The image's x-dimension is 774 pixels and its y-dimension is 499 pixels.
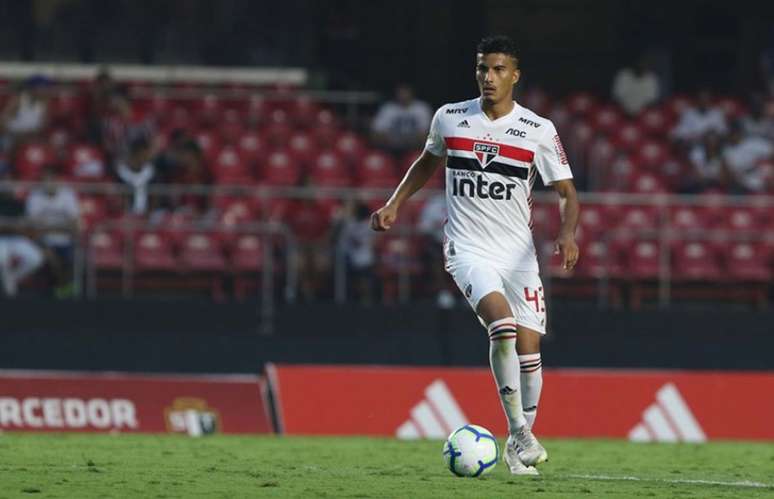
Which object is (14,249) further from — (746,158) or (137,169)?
(746,158)

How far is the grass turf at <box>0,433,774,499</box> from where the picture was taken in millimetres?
8711

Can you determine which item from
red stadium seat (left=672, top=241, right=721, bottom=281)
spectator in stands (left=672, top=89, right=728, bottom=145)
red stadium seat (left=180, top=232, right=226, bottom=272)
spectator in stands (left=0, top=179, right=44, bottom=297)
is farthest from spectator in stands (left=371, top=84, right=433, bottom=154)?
spectator in stands (left=0, top=179, right=44, bottom=297)

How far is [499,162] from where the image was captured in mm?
9844

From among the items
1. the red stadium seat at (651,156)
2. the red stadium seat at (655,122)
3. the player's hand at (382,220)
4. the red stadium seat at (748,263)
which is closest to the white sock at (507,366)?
the player's hand at (382,220)

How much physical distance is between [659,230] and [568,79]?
7868 millimetres

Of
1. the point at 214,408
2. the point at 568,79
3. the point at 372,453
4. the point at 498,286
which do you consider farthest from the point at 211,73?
the point at 498,286

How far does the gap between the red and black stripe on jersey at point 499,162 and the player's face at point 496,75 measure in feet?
0.88

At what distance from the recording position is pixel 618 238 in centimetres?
1875

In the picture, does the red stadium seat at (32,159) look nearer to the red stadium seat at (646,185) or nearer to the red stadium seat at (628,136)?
the red stadium seat at (646,185)

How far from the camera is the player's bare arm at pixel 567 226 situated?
9.42m

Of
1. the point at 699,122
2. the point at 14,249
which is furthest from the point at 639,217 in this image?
the point at 14,249

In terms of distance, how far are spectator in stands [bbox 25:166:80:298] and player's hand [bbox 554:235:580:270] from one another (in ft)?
29.3

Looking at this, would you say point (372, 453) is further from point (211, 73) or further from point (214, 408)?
point (211, 73)

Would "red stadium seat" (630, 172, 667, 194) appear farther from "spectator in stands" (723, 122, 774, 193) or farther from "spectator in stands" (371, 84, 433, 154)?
"spectator in stands" (371, 84, 433, 154)
